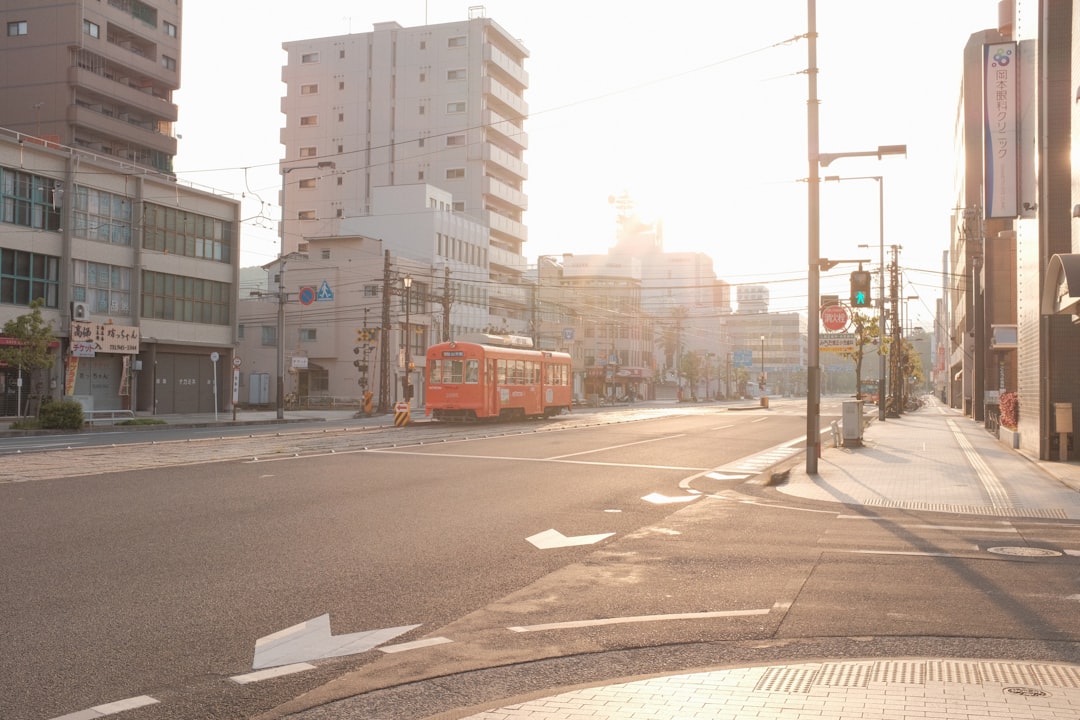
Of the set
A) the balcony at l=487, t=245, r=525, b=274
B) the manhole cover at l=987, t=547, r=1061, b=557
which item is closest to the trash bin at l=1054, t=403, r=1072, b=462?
the manhole cover at l=987, t=547, r=1061, b=557

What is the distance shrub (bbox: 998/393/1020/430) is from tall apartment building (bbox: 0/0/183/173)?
53529 millimetres

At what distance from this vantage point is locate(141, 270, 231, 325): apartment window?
5075 cm

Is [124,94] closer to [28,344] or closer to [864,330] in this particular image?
[28,344]

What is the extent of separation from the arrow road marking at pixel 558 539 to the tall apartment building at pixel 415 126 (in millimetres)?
74338

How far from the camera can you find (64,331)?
44.8 meters

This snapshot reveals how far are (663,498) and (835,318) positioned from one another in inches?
538

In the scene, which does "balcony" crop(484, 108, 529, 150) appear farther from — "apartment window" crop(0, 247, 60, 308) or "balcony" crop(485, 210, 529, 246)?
"apartment window" crop(0, 247, 60, 308)

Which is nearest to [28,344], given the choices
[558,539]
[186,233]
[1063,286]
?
[186,233]

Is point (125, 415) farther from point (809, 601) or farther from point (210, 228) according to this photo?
point (809, 601)

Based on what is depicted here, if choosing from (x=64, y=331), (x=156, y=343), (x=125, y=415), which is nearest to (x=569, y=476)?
(x=125, y=415)

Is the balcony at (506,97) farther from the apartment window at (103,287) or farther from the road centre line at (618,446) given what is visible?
the road centre line at (618,446)

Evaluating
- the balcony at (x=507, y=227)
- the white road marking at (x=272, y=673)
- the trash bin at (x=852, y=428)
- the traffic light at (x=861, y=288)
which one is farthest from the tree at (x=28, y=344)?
the balcony at (x=507, y=227)

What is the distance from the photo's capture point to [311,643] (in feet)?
19.5

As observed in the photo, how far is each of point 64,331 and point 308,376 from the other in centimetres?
2817
